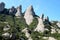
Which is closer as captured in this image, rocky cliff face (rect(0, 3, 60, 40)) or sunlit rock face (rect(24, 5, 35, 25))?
rocky cliff face (rect(0, 3, 60, 40))

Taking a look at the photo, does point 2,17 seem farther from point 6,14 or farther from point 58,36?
point 58,36

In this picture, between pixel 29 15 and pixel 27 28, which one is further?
pixel 29 15

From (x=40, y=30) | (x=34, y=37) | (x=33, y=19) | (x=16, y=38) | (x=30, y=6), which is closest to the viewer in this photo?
(x=16, y=38)

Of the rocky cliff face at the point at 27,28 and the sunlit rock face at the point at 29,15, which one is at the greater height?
the sunlit rock face at the point at 29,15

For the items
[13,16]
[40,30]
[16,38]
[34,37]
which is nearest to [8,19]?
[13,16]

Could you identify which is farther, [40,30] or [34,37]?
[40,30]

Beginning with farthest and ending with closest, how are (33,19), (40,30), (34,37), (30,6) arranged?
(30,6)
(33,19)
(40,30)
(34,37)

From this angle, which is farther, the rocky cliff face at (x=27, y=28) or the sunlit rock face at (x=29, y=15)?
the sunlit rock face at (x=29, y=15)

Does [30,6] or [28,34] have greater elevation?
[30,6]

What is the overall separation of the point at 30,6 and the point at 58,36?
6459 centimetres

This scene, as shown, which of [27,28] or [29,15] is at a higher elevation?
[29,15]

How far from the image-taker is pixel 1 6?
648 feet

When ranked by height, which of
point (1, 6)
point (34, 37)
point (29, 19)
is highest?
point (1, 6)

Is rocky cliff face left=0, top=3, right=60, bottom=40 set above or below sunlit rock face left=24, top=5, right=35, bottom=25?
below
